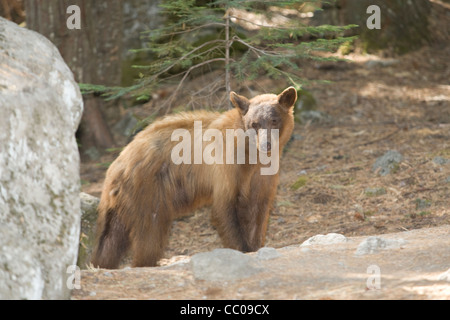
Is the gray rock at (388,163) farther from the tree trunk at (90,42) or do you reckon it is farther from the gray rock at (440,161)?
the tree trunk at (90,42)

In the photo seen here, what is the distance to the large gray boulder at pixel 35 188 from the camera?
3676 mm

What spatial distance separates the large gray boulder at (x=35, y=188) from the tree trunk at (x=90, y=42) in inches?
278

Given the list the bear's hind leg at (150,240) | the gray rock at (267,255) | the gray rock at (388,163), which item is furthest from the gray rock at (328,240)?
the gray rock at (388,163)

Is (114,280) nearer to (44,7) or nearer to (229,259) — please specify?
(229,259)

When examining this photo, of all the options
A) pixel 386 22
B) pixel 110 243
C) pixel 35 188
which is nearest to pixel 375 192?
pixel 110 243

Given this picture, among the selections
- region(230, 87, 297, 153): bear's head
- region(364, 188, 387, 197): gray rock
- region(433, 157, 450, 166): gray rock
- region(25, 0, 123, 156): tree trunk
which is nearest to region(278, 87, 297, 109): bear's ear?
region(230, 87, 297, 153): bear's head

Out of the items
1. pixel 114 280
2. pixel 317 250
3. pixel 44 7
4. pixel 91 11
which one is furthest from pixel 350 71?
pixel 114 280

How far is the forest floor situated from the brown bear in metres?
1.04

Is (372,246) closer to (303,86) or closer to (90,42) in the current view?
(303,86)

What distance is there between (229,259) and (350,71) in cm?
1005

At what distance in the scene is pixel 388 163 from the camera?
924 centimetres

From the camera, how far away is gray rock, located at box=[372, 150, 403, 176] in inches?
359

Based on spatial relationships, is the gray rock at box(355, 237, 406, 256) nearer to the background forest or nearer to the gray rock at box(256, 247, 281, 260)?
the gray rock at box(256, 247, 281, 260)

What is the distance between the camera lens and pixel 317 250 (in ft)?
17.1
